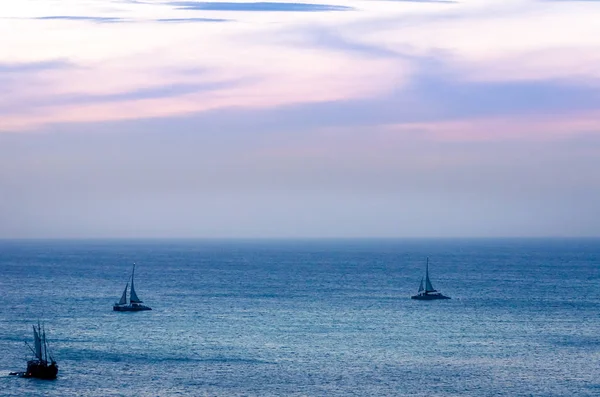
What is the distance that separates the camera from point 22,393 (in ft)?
248

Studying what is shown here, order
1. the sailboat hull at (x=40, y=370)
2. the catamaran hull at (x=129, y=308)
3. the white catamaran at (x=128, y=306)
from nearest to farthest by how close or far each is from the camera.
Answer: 1. the sailboat hull at (x=40, y=370)
2. the catamaran hull at (x=129, y=308)
3. the white catamaran at (x=128, y=306)

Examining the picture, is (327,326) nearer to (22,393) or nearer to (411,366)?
(411,366)

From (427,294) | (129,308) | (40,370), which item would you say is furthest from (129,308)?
(40,370)

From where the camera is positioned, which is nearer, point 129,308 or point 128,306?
point 129,308

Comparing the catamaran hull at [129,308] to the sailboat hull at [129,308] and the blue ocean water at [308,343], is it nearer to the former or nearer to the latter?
the sailboat hull at [129,308]

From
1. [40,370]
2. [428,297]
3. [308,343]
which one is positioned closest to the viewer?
[40,370]

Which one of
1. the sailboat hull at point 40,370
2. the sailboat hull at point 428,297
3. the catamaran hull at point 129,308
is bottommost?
the sailboat hull at point 40,370

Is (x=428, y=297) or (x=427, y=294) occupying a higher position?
(x=427, y=294)

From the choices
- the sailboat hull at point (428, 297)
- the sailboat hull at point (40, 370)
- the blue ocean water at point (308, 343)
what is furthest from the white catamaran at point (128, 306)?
the sailboat hull at point (40, 370)

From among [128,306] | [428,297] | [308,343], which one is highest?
[428,297]

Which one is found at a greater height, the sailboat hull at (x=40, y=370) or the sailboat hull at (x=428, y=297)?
the sailboat hull at (x=428, y=297)

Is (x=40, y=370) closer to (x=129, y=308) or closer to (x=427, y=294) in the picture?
(x=129, y=308)

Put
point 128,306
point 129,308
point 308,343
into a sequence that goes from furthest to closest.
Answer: point 128,306 < point 129,308 < point 308,343

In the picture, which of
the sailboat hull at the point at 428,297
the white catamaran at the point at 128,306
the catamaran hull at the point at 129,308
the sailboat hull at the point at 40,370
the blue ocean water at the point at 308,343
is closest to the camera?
the blue ocean water at the point at 308,343
